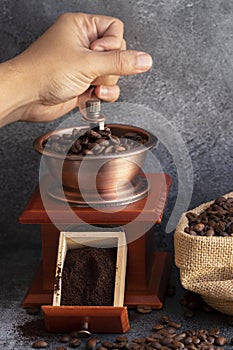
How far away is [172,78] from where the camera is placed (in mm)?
2137

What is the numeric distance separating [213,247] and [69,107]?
2.13 ft

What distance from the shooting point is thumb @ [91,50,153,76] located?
6.10 ft

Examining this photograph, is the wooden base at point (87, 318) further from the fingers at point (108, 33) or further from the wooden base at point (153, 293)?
the fingers at point (108, 33)

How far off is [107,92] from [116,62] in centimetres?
23

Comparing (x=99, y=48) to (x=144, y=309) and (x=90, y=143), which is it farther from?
(x=144, y=309)

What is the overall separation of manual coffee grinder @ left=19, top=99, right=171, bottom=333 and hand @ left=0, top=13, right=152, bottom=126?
0.29ft

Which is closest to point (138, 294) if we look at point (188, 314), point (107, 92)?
point (188, 314)

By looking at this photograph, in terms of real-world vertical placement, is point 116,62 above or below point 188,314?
above

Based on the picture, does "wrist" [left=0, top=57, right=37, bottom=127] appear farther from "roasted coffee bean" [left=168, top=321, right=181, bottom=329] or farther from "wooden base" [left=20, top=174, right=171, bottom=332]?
"roasted coffee bean" [left=168, top=321, right=181, bottom=329]

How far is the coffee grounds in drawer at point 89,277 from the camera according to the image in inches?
69.7

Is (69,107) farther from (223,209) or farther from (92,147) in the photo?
(223,209)

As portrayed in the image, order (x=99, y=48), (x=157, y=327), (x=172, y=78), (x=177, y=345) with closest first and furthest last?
1. (x=177, y=345)
2. (x=157, y=327)
3. (x=99, y=48)
4. (x=172, y=78)

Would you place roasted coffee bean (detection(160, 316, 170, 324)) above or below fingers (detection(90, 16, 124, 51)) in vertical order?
below

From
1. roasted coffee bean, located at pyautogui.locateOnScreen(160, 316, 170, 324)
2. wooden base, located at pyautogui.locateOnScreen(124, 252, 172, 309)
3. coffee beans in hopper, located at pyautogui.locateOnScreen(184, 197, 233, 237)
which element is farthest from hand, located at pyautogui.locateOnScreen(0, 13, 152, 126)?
roasted coffee bean, located at pyautogui.locateOnScreen(160, 316, 170, 324)
